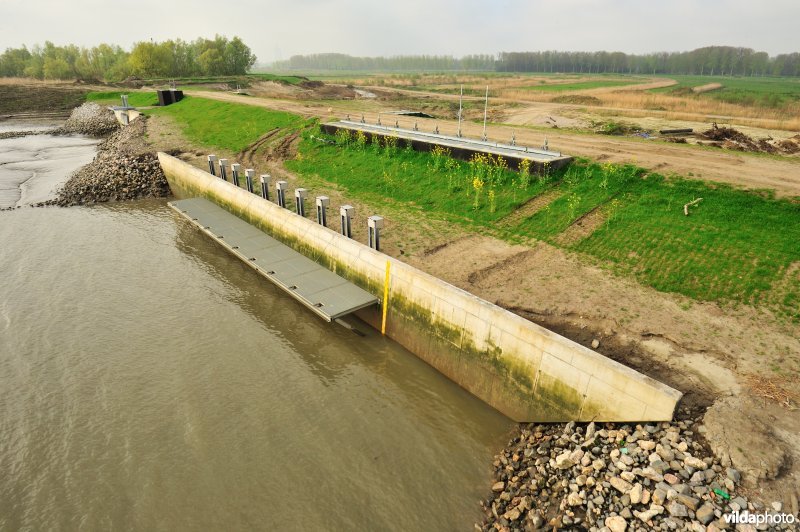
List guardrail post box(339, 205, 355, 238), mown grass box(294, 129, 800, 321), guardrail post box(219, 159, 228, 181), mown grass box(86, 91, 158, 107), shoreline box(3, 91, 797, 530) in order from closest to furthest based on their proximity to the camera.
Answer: shoreline box(3, 91, 797, 530), mown grass box(294, 129, 800, 321), guardrail post box(339, 205, 355, 238), guardrail post box(219, 159, 228, 181), mown grass box(86, 91, 158, 107)

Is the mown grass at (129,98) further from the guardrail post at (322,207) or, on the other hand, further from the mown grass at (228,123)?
the guardrail post at (322,207)

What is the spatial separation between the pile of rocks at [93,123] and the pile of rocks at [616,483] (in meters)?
65.7

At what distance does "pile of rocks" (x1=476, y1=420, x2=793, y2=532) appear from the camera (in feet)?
22.3

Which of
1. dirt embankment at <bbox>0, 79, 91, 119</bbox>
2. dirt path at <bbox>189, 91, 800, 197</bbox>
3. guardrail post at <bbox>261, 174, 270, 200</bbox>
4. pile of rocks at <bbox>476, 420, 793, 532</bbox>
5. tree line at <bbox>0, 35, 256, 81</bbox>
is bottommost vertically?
pile of rocks at <bbox>476, 420, 793, 532</bbox>

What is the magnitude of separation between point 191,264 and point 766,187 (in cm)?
2337

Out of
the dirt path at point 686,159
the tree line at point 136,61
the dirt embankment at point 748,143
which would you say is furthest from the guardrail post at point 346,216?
the tree line at point 136,61

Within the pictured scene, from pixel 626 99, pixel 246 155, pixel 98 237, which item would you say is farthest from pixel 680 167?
pixel 626 99

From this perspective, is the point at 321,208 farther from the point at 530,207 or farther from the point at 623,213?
the point at 623,213

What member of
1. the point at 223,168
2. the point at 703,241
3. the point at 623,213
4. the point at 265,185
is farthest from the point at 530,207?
the point at 223,168

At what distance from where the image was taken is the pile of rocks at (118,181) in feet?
95.1

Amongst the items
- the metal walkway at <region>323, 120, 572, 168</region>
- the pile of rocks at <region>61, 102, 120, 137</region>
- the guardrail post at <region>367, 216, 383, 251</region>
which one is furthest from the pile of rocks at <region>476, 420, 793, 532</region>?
the pile of rocks at <region>61, 102, 120, 137</region>

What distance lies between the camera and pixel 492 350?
1125cm

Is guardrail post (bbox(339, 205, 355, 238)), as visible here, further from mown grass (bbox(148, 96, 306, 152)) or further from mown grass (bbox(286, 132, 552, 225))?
mown grass (bbox(148, 96, 306, 152))

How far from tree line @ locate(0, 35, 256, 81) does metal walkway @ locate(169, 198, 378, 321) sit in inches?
4030
